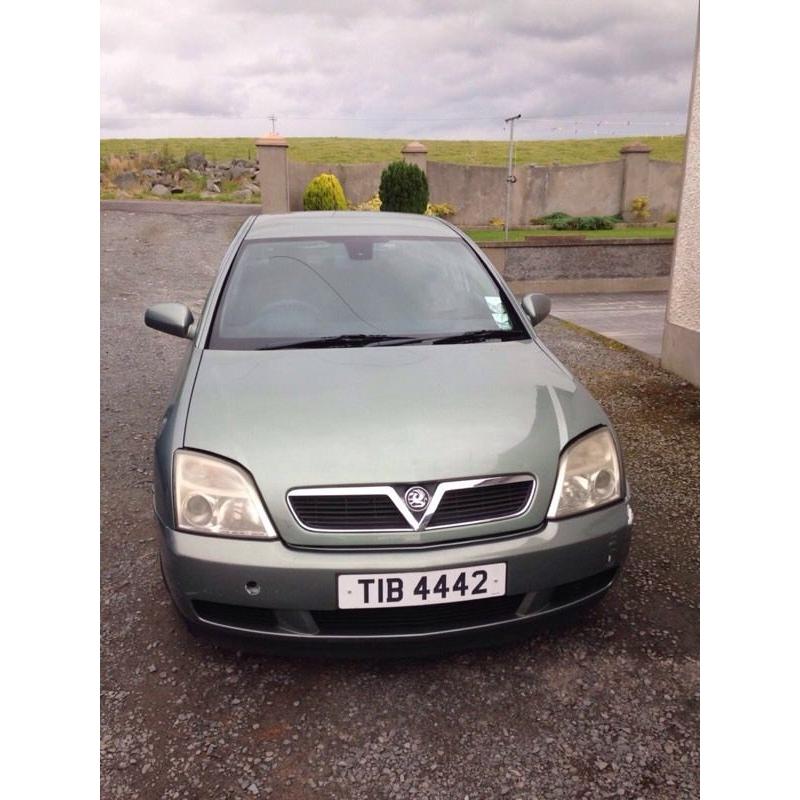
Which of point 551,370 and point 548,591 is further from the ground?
point 551,370

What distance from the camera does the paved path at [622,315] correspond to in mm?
8023

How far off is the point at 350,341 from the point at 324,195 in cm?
1254

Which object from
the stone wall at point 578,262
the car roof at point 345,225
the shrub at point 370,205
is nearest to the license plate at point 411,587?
the car roof at point 345,225

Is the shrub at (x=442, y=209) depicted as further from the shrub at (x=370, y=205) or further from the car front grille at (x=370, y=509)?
the car front grille at (x=370, y=509)

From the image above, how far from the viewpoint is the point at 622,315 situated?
9875 millimetres

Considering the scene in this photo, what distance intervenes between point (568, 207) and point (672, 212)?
9.67 ft

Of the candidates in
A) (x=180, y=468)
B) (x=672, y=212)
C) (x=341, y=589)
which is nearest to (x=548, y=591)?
(x=341, y=589)

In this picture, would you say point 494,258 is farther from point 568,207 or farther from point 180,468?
point 180,468

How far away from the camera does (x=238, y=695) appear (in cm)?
227

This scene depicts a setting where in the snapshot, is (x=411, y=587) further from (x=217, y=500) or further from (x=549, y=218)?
(x=549, y=218)

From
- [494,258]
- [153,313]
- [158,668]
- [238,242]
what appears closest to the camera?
[158,668]

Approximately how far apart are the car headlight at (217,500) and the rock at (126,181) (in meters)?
22.6

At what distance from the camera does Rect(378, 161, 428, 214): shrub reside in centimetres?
1386

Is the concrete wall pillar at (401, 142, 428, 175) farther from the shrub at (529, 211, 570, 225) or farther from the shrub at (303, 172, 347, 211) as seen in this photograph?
the shrub at (529, 211, 570, 225)
